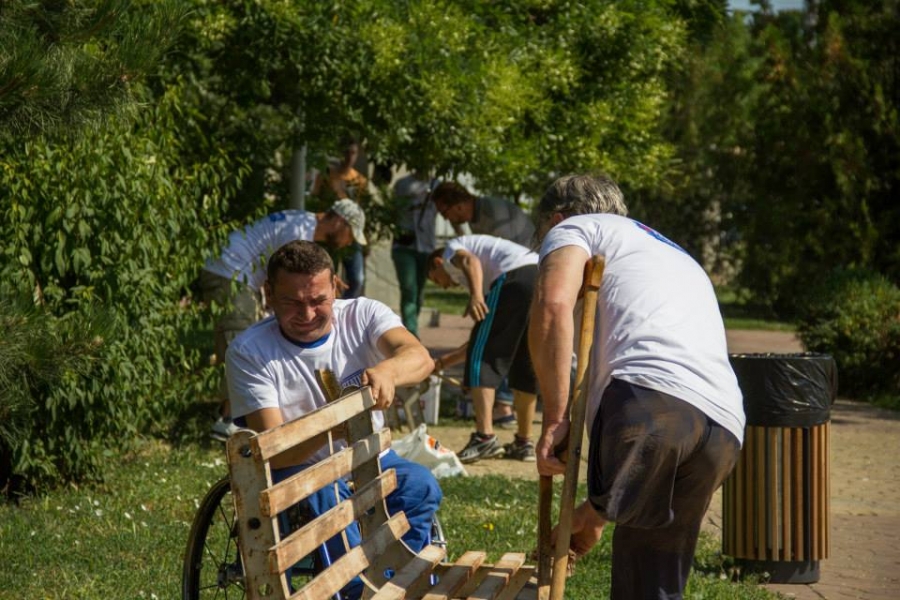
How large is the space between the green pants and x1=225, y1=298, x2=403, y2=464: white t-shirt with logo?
7.28 meters

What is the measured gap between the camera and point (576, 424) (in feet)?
12.1

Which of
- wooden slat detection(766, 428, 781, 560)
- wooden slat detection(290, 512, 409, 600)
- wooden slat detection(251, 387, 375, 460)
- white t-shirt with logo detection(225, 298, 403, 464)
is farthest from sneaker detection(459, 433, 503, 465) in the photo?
wooden slat detection(251, 387, 375, 460)

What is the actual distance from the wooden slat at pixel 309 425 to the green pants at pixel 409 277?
8005mm

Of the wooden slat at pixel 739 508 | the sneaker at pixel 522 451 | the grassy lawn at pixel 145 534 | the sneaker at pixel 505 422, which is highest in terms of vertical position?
the wooden slat at pixel 739 508

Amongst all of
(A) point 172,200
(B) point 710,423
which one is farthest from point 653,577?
(A) point 172,200

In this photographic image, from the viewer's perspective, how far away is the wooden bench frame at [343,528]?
318 centimetres

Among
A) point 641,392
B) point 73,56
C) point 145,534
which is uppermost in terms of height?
point 73,56

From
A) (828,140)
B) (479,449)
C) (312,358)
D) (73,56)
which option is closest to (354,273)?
(479,449)

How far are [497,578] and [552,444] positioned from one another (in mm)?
586

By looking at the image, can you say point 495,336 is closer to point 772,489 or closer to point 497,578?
point 772,489

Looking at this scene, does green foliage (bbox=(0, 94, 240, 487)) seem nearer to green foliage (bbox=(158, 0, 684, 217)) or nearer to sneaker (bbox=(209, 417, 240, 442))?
sneaker (bbox=(209, 417, 240, 442))

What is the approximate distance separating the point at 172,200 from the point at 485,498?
96.4 inches

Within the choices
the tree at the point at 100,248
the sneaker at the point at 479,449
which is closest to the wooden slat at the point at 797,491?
the tree at the point at 100,248

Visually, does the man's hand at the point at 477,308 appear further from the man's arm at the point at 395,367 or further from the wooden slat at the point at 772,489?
the man's arm at the point at 395,367
